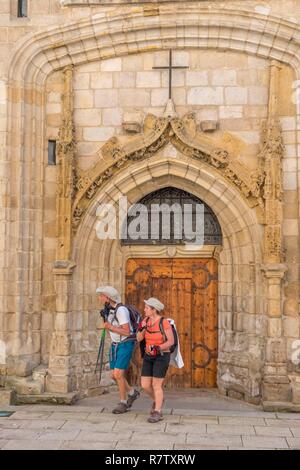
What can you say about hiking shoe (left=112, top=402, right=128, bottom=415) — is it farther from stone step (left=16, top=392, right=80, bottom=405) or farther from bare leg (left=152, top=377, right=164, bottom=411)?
stone step (left=16, top=392, right=80, bottom=405)

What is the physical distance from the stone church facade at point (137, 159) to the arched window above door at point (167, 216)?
0.17 m

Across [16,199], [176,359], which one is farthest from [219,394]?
[16,199]

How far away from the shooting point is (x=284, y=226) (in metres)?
8.08

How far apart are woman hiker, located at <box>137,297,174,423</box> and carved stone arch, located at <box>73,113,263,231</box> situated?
216cm

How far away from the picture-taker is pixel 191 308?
877cm

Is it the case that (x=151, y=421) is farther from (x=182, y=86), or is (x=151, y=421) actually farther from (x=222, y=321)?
(x=182, y=86)

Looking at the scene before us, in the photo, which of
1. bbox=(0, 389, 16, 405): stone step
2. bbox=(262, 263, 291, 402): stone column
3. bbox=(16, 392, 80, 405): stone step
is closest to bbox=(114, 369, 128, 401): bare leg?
bbox=(16, 392, 80, 405): stone step

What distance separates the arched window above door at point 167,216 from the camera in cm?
881

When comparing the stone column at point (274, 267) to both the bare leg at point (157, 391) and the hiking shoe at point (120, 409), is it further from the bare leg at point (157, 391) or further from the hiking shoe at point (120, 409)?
the hiking shoe at point (120, 409)

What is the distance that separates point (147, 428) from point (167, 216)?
11.4ft

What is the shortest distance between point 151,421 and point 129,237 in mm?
3091

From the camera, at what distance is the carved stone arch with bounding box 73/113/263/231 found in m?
8.18

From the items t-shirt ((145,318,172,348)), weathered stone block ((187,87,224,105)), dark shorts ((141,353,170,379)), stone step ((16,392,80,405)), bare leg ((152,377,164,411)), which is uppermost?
weathered stone block ((187,87,224,105))

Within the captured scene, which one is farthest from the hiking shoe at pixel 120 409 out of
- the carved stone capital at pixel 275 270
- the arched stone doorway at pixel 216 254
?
the carved stone capital at pixel 275 270
